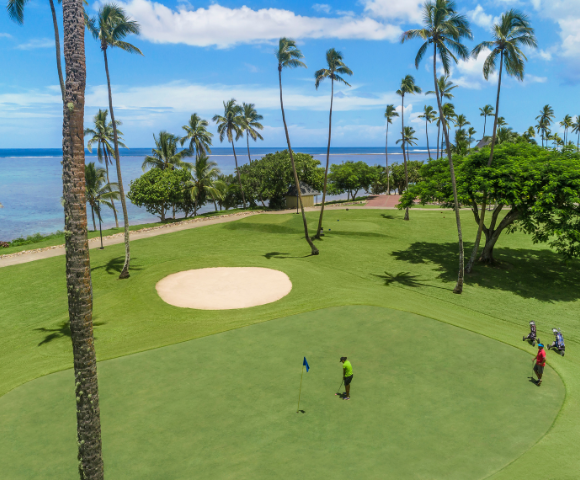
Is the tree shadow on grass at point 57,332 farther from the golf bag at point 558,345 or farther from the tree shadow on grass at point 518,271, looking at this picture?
the tree shadow on grass at point 518,271

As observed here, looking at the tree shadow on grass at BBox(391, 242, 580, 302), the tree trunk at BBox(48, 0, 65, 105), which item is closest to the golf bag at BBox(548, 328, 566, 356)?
the tree shadow on grass at BBox(391, 242, 580, 302)

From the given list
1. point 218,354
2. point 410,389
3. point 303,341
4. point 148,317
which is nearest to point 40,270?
point 148,317

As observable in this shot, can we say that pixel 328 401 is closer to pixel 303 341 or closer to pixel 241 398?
pixel 241 398

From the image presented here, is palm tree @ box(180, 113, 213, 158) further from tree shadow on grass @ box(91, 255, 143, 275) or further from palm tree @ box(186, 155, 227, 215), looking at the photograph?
tree shadow on grass @ box(91, 255, 143, 275)

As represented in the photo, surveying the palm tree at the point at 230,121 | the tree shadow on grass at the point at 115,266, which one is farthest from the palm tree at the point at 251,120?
the tree shadow on grass at the point at 115,266

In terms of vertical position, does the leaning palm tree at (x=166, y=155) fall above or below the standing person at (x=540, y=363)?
above

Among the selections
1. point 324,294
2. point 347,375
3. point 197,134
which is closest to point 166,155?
point 197,134
